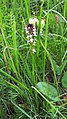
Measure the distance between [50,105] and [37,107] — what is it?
78 millimetres

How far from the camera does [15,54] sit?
4.02ft

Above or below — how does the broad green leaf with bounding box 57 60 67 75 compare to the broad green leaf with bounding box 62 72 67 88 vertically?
above

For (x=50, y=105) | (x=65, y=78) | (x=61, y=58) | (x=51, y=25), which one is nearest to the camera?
(x=50, y=105)

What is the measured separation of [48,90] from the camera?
1.24m

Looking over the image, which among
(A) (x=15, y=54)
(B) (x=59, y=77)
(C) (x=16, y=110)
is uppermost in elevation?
(A) (x=15, y=54)

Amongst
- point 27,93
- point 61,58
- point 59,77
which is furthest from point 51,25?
point 27,93

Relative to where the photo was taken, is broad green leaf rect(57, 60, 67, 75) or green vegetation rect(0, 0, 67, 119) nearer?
green vegetation rect(0, 0, 67, 119)

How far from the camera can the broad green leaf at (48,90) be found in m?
1.21

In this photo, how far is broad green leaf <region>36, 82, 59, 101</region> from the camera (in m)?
1.21

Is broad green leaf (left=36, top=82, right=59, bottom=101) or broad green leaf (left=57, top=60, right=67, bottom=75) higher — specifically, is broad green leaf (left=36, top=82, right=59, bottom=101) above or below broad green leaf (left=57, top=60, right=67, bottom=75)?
below

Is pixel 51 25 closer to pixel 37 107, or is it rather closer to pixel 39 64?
pixel 39 64

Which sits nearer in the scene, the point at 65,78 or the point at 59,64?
the point at 65,78

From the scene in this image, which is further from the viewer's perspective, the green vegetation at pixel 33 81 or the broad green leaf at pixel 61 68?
the broad green leaf at pixel 61 68

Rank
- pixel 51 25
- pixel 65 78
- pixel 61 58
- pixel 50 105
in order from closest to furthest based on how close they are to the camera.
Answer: pixel 50 105, pixel 65 78, pixel 61 58, pixel 51 25
